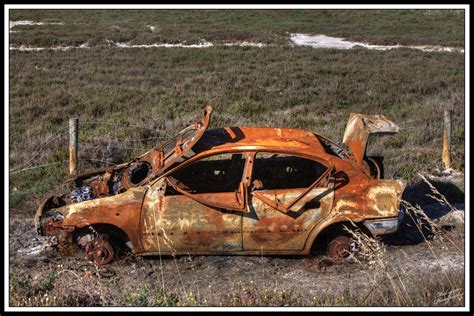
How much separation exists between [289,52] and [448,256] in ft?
89.6

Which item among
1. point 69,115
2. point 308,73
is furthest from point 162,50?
point 69,115

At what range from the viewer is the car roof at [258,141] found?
6.99m

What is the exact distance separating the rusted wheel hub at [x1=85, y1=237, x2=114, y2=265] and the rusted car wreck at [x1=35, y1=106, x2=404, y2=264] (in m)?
0.01

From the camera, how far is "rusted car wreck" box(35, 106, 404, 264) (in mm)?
6926

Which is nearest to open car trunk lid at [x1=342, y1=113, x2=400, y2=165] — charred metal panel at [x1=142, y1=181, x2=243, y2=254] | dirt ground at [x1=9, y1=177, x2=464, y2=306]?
dirt ground at [x1=9, y1=177, x2=464, y2=306]

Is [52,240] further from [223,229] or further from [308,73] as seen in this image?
[308,73]

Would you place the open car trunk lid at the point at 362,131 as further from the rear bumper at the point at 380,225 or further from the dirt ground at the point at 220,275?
the dirt ground at the point at 220,275

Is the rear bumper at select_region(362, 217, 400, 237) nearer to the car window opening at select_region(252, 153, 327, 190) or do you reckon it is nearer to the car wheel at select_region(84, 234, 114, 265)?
the car window opening at select_region(252, 153, 327, 190)

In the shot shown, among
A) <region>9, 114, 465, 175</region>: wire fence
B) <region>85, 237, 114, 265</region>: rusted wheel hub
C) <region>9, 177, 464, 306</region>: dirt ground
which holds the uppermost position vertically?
<region>9, 114, 465, 175</region>: wire fence

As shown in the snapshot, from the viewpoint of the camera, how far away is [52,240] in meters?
7.63

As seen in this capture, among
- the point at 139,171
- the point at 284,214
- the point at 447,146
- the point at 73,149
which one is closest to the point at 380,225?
the point at 284,214

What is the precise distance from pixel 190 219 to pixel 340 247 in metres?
1.79

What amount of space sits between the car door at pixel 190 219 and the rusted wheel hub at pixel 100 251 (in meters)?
0.43

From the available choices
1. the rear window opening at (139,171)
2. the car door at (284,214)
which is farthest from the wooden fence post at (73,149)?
the car door at (284,214)
